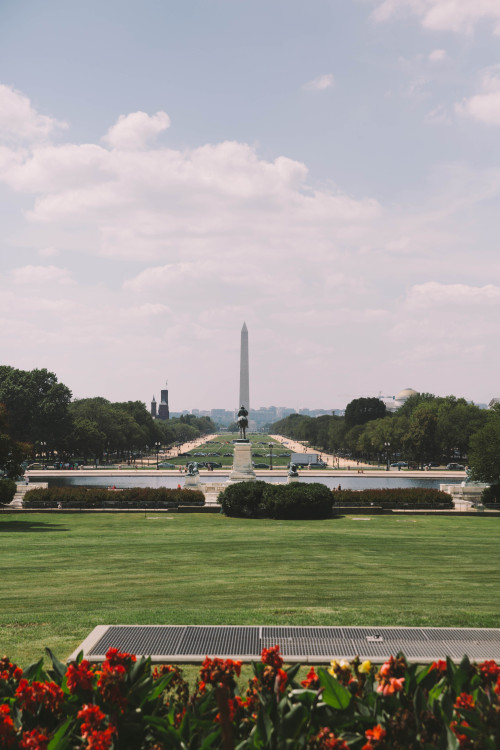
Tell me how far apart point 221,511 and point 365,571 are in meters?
21.4

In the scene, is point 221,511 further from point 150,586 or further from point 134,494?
point 150,586

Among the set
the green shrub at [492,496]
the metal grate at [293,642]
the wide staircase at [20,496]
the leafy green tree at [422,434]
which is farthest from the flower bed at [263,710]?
the leafy green tree at [422,434]

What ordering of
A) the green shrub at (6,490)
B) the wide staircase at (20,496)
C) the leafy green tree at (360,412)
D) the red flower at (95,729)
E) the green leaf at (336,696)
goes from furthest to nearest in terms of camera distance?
1. the leafy green tree at (360,412)
2. the wide staircase at (20,496)
3. the green shrub at (6,490)
4. the green leaf at (336,696)
5. the red flower at (95,729)

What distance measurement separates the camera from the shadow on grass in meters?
28.3

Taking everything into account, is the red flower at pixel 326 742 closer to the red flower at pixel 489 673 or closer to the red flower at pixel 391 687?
the red flower at pixel 391 687

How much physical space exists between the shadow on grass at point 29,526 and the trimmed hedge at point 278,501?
955 cm

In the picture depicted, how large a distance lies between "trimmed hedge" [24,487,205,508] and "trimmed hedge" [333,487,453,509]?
8998 mm

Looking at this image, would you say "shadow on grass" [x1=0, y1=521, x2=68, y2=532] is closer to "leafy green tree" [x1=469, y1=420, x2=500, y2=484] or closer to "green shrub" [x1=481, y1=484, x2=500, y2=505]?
"green shrub" [x1=481, y1=484, x2=500, y2=505]

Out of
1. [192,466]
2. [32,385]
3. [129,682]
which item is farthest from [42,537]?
[32,385]

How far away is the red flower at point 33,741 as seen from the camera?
476 centimetres

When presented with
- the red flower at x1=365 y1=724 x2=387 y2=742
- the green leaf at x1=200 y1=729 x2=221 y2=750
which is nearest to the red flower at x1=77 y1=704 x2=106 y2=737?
the green leaf at x1=200 y1=729 x2=221 y2=750

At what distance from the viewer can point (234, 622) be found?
405 inches

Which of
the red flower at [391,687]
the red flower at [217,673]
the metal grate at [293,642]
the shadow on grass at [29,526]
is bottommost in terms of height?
the shadow on grass at [29,526]

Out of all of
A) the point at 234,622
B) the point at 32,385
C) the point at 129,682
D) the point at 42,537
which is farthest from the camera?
the point at 32,385
